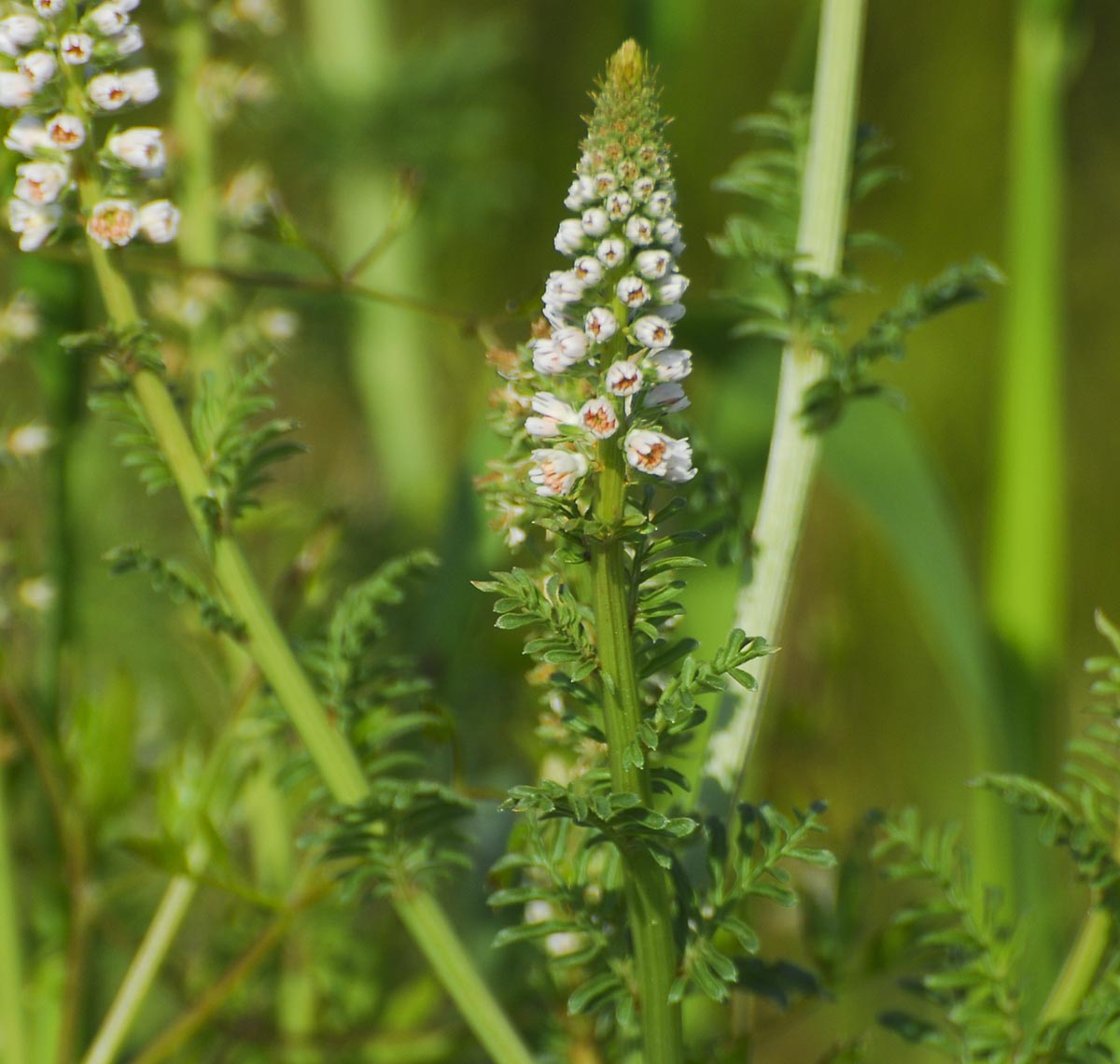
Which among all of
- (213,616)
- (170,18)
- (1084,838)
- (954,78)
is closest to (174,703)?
(170,18)

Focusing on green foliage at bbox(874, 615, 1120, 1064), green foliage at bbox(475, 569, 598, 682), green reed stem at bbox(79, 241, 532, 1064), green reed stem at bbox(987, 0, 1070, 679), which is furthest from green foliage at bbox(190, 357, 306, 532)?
green reed stem at bbox(987, 0, 1070, 679)

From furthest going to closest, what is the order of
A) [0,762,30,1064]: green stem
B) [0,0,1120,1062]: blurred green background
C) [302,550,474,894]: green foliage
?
[0,0,1120,1062]: blurred green background < [0,762,30,1064]: green stem < [302,550,474,894]: green foliage

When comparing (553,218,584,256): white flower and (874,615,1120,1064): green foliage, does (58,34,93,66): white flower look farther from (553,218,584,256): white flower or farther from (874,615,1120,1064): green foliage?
(874,615,1120,1064): green foliage

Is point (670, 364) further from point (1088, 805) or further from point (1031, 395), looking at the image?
point (1031, 395)

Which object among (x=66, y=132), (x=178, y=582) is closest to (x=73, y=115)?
(x=66, y=132)

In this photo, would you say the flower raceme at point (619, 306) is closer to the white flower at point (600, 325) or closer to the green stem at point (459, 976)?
the white flower at point (600, 325)

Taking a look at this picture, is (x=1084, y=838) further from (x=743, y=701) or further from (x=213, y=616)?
(x=213, y=616)

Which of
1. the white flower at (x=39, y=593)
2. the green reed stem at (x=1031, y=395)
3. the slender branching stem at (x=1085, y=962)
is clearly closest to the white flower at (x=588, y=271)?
the slender branching stem at (x=1085, y=962)

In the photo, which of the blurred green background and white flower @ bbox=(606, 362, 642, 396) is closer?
white flower @ bbox=(606, 362, 642, 396)
